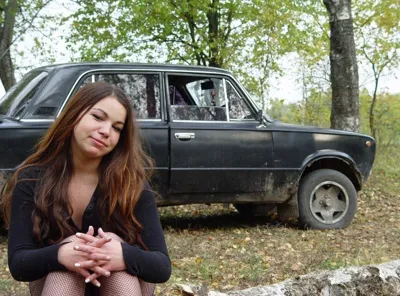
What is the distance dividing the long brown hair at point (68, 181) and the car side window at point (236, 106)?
4.33m

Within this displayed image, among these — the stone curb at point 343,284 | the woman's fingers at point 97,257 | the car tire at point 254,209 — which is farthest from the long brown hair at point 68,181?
the car tire at point 254,209

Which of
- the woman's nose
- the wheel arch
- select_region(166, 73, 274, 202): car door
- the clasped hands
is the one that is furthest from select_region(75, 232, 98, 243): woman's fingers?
the wheel arch

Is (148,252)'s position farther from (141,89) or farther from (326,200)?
(326,200)

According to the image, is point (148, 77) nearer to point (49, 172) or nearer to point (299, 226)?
point (299, 226)

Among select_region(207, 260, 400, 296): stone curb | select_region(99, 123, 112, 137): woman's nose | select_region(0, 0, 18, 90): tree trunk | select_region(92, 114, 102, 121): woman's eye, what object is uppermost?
select_region(0, 0, 18, 90): tree trunk

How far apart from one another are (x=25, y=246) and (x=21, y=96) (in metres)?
3.98

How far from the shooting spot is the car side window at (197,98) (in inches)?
261

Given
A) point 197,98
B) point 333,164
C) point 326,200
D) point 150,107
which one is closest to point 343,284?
point 150,107

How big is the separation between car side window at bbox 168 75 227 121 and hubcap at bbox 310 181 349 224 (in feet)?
5.11

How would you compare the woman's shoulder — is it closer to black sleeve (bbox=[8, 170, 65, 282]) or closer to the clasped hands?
black sleeve (bbox=[8, 170, 65, 282])

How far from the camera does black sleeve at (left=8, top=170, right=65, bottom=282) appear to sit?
7.85 feet

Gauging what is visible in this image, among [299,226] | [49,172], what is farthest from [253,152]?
[49,172]

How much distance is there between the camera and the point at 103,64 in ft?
21.1

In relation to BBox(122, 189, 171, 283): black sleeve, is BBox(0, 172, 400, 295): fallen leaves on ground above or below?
below
